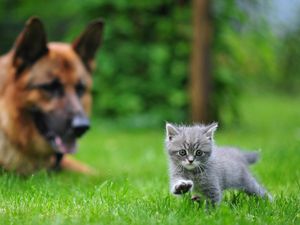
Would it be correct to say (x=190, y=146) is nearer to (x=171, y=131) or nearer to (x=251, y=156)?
(x=171, y=131)

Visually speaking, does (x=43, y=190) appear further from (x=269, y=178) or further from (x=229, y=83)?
(x=229, y=83)

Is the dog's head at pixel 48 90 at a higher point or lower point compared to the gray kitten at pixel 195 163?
lower

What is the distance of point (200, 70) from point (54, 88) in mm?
5758

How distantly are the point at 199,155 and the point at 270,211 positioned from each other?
Result: 1.70ft

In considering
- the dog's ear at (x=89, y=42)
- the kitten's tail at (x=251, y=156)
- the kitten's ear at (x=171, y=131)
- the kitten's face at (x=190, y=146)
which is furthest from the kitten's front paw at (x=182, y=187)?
the dog's ear at (x=89, y=42)

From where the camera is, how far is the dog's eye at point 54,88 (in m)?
6.10

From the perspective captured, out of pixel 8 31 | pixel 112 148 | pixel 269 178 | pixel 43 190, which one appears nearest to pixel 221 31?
pixel 112 148

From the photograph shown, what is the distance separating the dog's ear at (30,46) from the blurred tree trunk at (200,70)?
5.55 metres

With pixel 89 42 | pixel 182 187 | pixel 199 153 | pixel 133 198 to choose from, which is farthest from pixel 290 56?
pixel 182 187

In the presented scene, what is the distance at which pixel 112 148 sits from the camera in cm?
943

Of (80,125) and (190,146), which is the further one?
(80,125)

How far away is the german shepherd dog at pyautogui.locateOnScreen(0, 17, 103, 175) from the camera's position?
19.8 feet

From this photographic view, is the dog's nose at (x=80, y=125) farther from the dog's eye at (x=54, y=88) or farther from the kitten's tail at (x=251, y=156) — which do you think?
the kitten's tail at (x=251, y=156)

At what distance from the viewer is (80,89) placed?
6.34 meters
